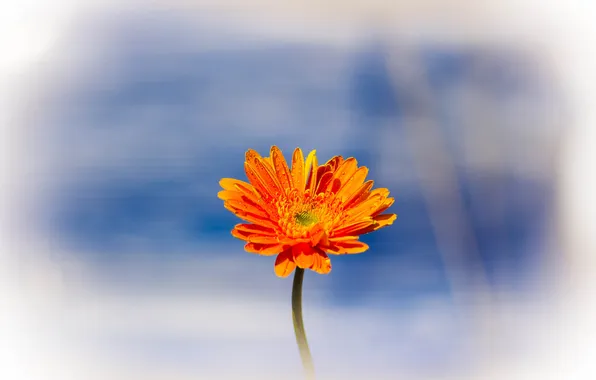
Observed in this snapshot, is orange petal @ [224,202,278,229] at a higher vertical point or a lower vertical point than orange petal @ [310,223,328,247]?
higher

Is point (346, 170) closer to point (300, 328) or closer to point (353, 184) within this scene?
point (353, 184)

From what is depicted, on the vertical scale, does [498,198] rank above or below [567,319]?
above

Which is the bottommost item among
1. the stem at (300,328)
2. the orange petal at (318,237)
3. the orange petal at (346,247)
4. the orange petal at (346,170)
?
the stem at (300,328)

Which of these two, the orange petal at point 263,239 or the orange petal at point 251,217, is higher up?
the orange petal at point 251,217

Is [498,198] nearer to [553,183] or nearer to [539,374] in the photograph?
[553,183]

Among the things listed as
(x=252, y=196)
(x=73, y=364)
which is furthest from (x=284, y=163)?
Answer: (x=73, y=364)
